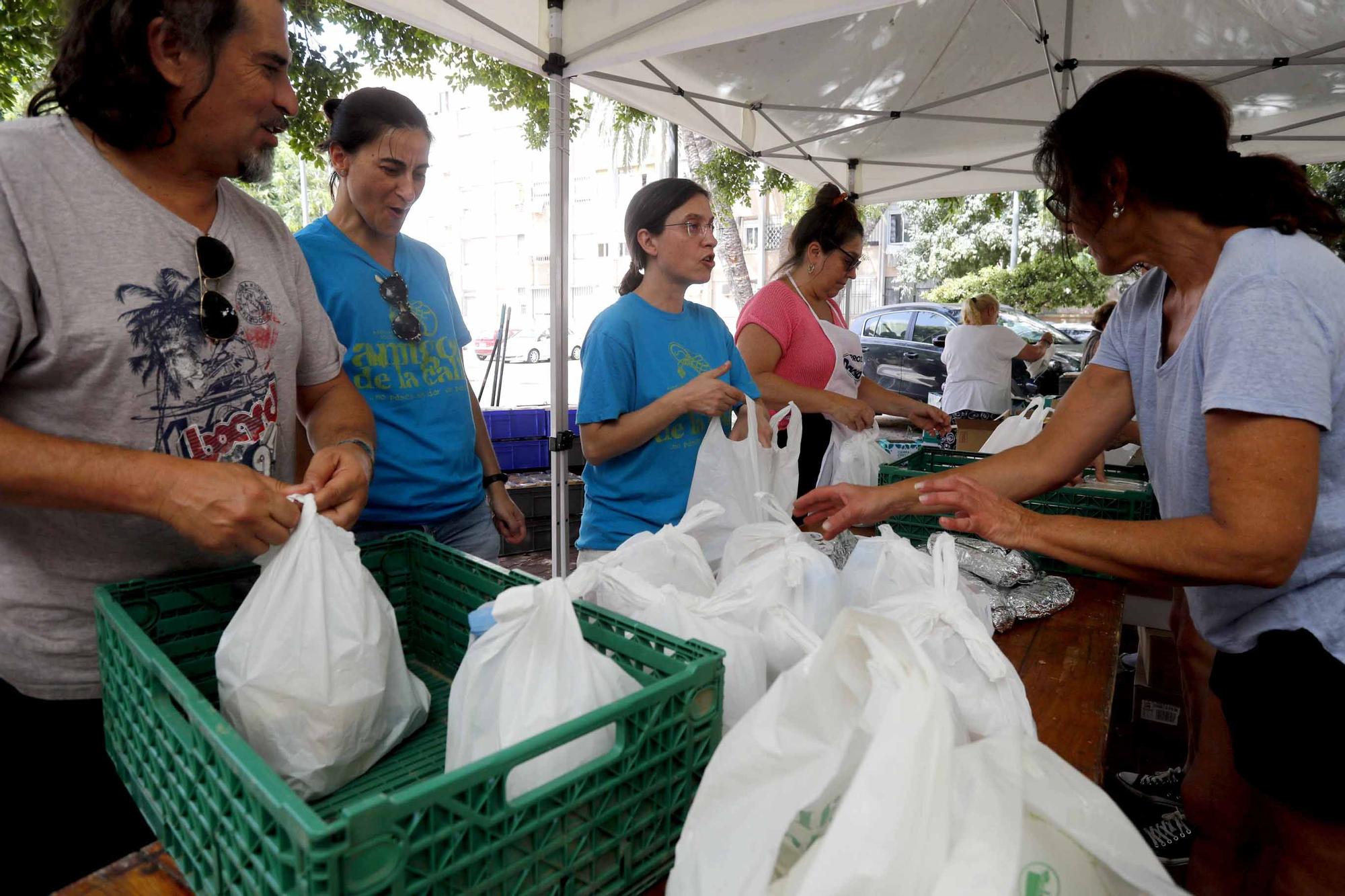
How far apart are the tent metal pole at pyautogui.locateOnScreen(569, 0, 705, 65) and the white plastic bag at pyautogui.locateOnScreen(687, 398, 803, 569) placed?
1.71 meters

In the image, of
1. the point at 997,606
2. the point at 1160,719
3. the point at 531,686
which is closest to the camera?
the point at 531,686

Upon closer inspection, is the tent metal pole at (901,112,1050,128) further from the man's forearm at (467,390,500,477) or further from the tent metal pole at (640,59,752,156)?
the man's forearm at (467,390,500,477)

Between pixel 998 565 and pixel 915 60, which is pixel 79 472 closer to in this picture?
pixel 998 565

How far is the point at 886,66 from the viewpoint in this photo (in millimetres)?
4527

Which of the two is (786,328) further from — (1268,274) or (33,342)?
(33,342)

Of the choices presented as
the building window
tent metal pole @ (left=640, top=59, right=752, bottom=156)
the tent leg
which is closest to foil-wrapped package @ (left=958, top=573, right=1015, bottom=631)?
the tent leg

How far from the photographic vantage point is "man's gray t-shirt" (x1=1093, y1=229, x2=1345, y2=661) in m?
1.03

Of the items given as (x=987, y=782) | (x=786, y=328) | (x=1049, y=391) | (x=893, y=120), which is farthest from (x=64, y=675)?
(x=1049, y=391)

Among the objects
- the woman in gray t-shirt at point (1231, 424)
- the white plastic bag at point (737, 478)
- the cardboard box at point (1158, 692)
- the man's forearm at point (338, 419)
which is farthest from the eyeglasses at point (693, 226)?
the cardboard box at point (1158, 692)

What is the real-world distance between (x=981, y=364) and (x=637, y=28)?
4.82 meters

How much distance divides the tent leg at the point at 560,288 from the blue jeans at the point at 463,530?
891 mm

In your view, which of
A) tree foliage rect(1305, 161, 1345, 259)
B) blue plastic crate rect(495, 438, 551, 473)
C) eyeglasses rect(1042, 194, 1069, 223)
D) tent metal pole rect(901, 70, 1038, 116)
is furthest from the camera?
tree foliage rect(1305, 161, 1345, 259)

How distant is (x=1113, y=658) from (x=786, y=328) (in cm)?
170

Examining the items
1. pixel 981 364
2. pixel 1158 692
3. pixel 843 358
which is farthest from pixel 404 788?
pixel 981 364
